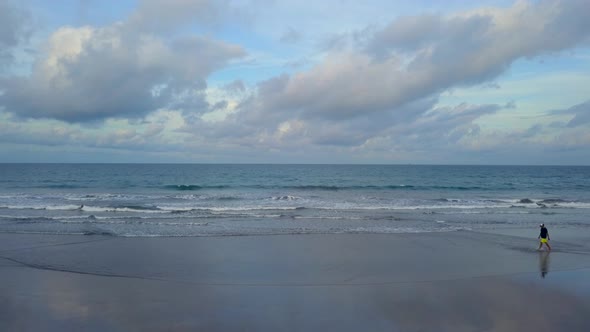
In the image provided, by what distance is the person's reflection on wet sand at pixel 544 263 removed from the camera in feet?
38.4

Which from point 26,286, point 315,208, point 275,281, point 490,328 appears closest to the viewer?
point 490,328

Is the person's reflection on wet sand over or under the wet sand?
over

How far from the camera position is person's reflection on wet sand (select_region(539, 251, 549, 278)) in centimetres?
1170

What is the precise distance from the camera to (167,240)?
52.2 feet

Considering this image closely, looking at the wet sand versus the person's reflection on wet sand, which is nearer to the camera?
the wet sand

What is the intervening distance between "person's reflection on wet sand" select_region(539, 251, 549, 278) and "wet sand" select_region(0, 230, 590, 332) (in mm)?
69

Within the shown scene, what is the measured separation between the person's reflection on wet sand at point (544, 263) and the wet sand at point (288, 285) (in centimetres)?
7

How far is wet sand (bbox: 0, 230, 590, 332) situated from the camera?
7.83 metres

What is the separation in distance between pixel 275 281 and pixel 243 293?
1.26 meters

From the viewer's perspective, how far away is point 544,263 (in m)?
12.8

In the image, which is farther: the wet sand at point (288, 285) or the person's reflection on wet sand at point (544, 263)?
the person's reflection on wet sand at point (544, 263)

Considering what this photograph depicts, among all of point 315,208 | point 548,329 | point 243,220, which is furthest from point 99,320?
point 315,208

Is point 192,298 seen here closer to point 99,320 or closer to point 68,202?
point 99,320

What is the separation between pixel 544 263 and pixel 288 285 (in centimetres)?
869
